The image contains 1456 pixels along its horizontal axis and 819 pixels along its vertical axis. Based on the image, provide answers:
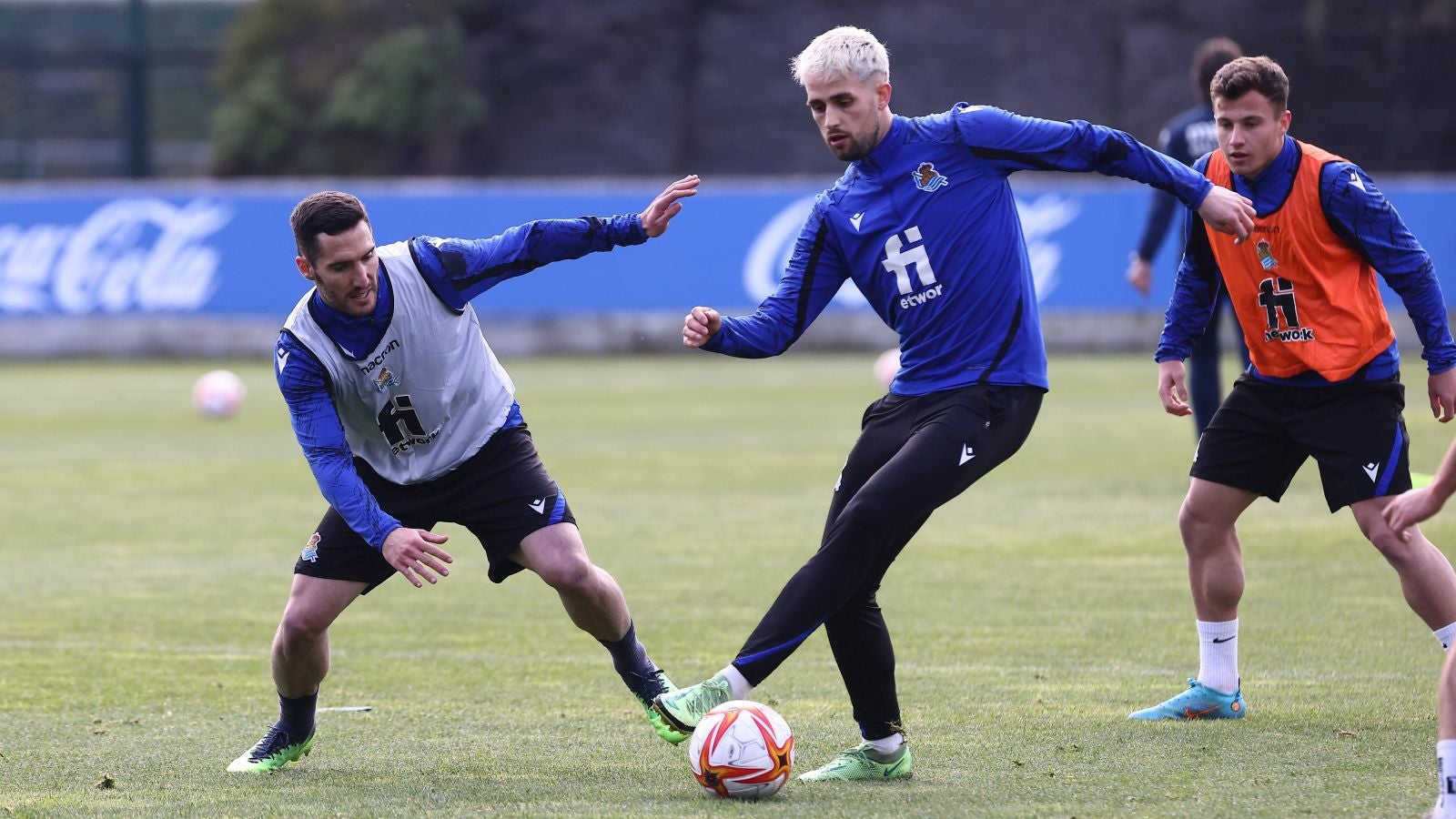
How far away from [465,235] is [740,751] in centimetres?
2145

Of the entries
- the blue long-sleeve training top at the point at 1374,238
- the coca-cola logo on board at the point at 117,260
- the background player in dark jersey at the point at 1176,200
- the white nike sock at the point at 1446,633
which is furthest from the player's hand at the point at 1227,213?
the coca-cola logo on board at the point at 117,260

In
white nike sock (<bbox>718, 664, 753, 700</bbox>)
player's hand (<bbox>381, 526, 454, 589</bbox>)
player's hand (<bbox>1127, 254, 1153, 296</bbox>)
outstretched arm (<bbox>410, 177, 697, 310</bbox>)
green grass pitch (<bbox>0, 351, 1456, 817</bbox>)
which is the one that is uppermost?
outstretched arm (<bbox>410, 177, 697, 310</bbox>)

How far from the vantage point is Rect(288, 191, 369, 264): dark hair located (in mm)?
5887

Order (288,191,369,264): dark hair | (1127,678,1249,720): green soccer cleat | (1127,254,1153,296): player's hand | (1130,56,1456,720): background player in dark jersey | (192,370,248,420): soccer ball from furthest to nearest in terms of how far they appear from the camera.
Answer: (192,370,248,420): soccer ball
(1127,254,1153,296): player's hand
(1127,678,1249,720): green soccer cleat
(1130,56,1456,720): background player in dark jersey
(288,191,369,264): dark hair

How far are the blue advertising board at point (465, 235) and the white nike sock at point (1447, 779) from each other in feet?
70.6

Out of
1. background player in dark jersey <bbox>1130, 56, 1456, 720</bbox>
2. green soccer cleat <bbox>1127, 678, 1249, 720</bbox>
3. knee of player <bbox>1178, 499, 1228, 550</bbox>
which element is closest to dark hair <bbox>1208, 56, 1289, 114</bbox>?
background player in dark jersey <bbox>1130, 56, 1456, 720</bbox>

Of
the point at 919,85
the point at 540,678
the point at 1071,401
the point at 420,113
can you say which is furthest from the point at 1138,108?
the point at 540,678

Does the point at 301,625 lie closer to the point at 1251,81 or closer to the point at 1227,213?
the point at 1227,213

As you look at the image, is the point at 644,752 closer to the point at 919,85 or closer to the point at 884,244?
the point at 884,244

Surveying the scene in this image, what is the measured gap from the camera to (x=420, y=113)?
40531 millimetres

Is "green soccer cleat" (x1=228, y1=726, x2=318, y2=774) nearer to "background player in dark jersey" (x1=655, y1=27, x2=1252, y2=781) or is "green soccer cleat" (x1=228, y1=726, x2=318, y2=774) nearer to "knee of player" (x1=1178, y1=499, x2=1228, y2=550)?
"background player in dark jersey" (x1=655, y1=27, x2=1252, y2=781)

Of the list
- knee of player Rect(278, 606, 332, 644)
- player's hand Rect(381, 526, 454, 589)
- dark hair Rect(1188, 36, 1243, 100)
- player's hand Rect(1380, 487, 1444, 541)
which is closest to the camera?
player's hand Rect(1380, 487, 1444, 541)

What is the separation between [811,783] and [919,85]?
114 feet

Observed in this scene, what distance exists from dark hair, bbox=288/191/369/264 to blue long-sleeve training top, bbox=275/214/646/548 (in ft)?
0.95
